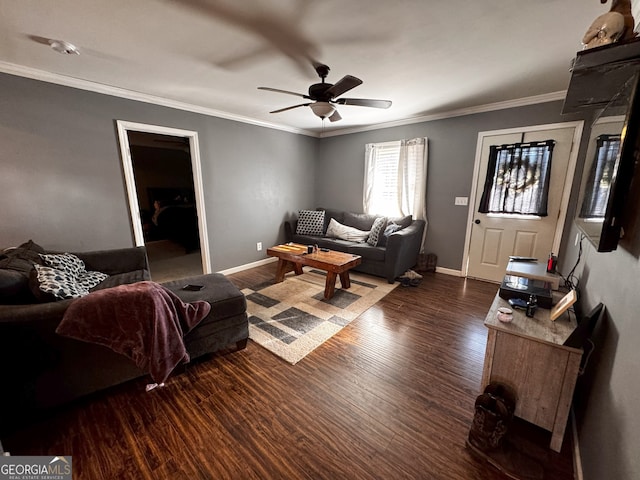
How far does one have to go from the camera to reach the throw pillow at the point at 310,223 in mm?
4555

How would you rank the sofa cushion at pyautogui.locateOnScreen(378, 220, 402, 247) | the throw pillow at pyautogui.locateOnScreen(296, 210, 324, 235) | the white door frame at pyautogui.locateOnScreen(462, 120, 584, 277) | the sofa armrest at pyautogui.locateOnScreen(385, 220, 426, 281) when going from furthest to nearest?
the throw pillow at pyautogui.locateOnScreen(296, 210, 324, 235), the sofa cushion at pyautogui.locateOnScreen(378, 220, 402, 247), the sofa armrest at pyautogui.locateOnScreen(385, 220, 426, 281), the white door frame at pyautogui.locateOnScreen(462, 120, 584, 277)

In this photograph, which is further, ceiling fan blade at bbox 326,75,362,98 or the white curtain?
the white curtain

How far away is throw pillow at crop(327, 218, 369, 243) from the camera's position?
4.10 m

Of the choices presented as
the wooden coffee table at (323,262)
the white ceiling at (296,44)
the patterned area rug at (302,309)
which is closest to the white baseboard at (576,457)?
the patterned area rug at (302,309)

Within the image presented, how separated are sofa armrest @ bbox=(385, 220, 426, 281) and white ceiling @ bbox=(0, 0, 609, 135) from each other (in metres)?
1.75

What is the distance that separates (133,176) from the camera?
9.75ft

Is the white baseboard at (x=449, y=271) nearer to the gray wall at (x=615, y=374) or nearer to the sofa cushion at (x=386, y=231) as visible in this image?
the sofa cushion at (x=386, y=231)

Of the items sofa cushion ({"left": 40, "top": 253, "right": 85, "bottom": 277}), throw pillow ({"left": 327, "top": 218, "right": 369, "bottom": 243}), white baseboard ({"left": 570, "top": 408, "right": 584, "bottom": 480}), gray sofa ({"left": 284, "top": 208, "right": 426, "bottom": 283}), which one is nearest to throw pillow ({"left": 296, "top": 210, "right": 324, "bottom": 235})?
gray sofa ({"left": 284, "top": 208, "right": 426, "bottom": 283})

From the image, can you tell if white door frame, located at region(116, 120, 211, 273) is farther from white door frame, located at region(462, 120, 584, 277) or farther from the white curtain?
white door frame, located at region(462, 120, 584, 277)

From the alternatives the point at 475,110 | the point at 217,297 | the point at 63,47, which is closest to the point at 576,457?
the point at 217,297

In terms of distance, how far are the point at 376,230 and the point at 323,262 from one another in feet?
4.47

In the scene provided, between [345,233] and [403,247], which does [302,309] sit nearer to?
[403,247]

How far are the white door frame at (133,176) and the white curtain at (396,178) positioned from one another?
2.78 meters

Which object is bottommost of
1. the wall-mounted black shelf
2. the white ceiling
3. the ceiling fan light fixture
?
the wall-mounted black shelf
